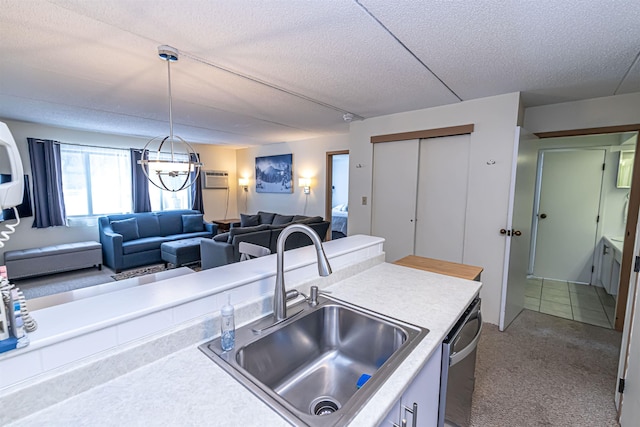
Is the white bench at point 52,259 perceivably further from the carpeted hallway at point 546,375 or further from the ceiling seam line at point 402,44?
the carpeted hallway at point 546,375

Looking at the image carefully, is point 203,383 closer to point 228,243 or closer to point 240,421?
point 240,421

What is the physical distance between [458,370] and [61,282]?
4.95 meters

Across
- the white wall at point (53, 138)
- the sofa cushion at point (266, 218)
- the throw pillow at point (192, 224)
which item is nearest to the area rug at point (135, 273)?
the throw pillow at point (192, 224)

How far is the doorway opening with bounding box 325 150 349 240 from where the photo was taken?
5348 mm

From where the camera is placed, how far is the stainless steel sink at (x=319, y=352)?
98 centimetres

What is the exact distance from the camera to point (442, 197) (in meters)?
3.29

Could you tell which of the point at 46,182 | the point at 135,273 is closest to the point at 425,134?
the point at 135,273

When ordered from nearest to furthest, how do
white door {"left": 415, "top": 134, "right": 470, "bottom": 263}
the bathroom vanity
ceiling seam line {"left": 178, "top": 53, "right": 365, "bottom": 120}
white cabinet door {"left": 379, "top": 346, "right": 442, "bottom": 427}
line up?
1. white cabinet door {"left": 379, "top": 346, "right": 442, "bottom": 427}
2. ceiling seam line {"left": 178, "top": 53, "right": 365, "bottom": 120}
3. white door {"left": 415, "top": 134, "right": 470, "bottom": 263}
4. the bathroom vanity

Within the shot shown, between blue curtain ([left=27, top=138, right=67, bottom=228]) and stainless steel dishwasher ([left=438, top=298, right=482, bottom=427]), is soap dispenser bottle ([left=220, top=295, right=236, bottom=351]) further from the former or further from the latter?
blue curtain ([left=27, top=138, right=67, bottom=228])

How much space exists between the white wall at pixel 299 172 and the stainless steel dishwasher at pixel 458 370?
406cm

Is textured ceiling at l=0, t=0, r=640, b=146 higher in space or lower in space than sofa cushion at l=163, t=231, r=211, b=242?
higher

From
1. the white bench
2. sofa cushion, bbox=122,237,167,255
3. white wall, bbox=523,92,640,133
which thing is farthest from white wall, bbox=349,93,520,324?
the white bench

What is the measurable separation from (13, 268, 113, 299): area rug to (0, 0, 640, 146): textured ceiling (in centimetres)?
224

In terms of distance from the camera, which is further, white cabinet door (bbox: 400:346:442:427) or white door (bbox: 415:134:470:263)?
white door (bbox: 415:134:470:263)
